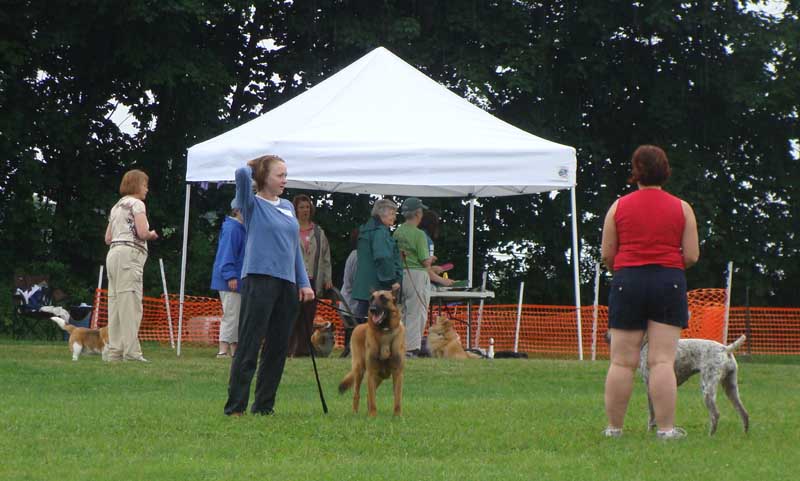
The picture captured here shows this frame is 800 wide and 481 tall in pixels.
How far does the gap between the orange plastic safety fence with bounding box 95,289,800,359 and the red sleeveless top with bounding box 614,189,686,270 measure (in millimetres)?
9833

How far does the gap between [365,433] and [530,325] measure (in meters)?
11.5

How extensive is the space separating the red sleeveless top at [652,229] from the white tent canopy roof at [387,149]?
19.8ft

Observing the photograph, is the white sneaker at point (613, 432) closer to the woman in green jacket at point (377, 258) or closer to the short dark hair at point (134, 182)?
the woman in green jacket at point (377, 258)

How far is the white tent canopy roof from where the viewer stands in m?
12.8

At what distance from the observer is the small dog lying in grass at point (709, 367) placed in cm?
716

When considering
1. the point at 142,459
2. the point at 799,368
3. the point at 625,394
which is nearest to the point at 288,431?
the point at 142,459

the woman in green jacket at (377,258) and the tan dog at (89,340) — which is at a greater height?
the woman in green jacket at (377,258)

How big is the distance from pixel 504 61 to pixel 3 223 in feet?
29.8

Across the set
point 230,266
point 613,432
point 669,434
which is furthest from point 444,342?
point 669,434

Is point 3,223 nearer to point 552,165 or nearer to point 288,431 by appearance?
point 552,165

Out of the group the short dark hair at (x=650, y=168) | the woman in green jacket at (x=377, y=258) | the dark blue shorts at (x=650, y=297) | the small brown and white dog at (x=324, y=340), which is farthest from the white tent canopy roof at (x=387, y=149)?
the dark blue shorts at (x=650, y=297)

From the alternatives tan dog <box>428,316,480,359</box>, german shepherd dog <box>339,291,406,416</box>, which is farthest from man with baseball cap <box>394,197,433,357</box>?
german shepherd dog <box>339,291,406,416</box>

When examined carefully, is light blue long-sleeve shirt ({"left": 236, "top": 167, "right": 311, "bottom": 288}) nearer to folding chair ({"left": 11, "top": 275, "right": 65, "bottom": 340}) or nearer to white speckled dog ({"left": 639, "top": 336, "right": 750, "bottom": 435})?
white speckled dog ({"left": 639, "top": 336, "right": 750, "bottom": 435})

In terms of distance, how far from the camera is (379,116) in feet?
45.0
